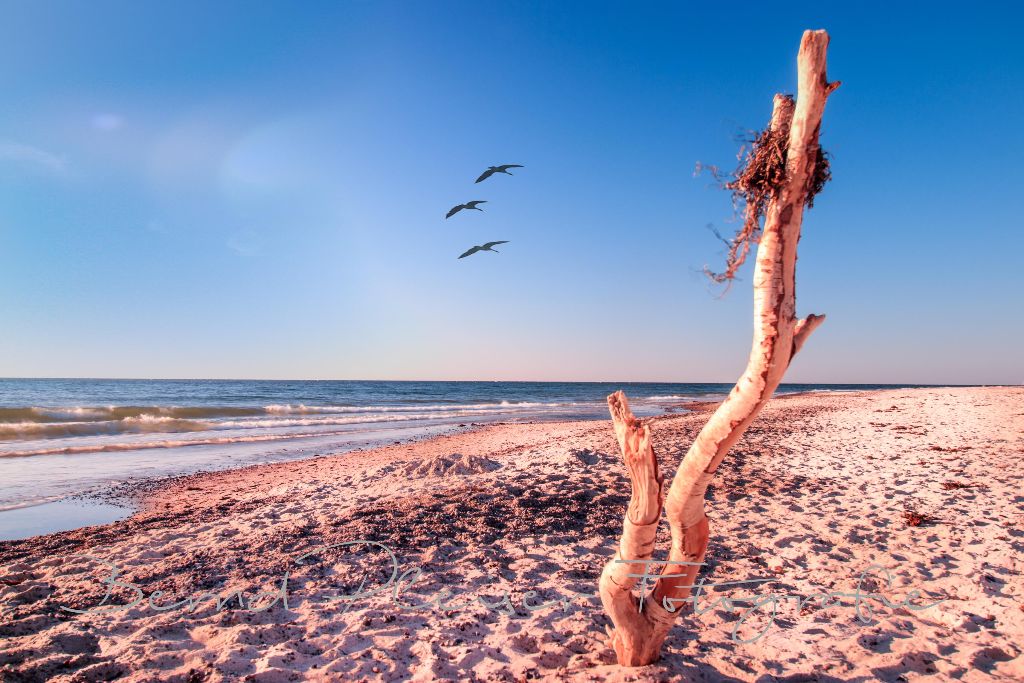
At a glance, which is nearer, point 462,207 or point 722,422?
point 722,422

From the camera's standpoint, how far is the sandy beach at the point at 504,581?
3.92 meters

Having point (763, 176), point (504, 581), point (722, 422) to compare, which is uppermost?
point (763, 176)

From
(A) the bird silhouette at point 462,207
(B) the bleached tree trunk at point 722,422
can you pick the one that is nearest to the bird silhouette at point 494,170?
(A) the bird silhouette at point 462,207

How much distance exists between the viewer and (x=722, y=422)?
2961 mm

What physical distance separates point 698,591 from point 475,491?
4.61m

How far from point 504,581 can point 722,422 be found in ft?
11.5

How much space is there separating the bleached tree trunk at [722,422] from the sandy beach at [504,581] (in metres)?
0.47

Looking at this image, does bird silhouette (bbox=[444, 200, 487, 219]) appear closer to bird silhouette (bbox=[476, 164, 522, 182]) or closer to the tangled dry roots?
bird silhouette (bbox=[476, 164, 522, 182])

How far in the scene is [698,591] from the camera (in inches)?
198

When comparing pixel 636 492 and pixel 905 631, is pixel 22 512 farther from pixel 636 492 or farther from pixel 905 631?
pixel 905 631

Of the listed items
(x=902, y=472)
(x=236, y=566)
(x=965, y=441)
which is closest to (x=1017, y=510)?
(x=902, y=472)

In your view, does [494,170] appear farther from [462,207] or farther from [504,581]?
[504,581]

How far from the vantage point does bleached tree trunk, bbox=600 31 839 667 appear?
2.59m

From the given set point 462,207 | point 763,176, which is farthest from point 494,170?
point 763,176
